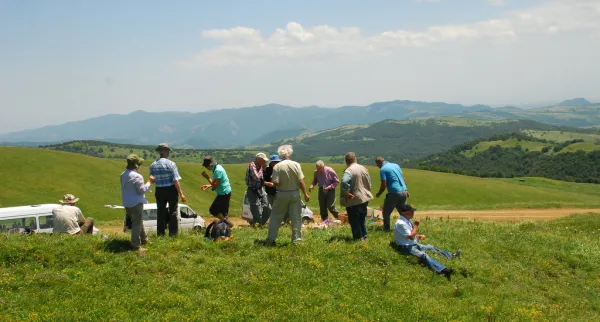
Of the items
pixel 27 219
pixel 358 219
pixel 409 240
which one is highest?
pixel 358 219

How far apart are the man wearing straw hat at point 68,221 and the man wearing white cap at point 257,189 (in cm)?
563

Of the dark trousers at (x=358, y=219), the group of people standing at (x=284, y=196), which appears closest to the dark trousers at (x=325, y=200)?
the group of people standing at (x=284, y=196)

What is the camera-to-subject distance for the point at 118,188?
6294 centimetres

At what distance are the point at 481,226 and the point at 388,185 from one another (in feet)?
19.9

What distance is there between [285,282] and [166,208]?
523cm

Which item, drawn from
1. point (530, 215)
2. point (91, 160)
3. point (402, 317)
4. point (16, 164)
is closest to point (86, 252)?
point (402, 317)

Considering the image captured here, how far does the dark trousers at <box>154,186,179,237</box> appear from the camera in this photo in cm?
1382

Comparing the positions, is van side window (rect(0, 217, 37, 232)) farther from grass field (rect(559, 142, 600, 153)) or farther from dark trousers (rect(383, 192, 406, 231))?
grass field (rect(559, 142, 600, 153))

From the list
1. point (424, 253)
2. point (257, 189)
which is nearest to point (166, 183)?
point (257, 189)

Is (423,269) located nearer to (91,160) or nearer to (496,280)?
(496,280)

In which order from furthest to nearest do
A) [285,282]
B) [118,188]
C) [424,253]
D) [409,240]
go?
[118,188]
[409,240]
[424,253]
[285,282]

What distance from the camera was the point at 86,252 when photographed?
40.6 feet

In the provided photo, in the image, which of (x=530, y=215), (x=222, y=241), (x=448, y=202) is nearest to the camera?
(x=222, y=241)

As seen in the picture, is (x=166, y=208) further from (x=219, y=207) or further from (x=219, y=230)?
(x=219, y=230)
